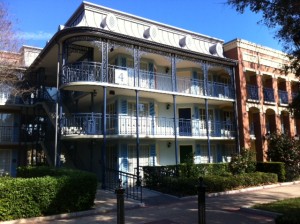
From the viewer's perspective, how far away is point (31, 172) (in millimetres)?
14789

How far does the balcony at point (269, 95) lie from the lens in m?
24.9

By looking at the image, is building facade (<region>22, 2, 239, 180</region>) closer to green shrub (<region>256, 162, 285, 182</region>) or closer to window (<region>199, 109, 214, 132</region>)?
window (<region>199, 109, 214, 132</region>)

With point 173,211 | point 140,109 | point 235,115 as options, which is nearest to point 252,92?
point 235,115

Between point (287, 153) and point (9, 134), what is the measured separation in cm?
2002

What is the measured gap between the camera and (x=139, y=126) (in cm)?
1886

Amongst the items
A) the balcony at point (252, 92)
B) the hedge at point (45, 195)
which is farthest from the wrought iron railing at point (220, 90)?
the hedge at point (45, 195)

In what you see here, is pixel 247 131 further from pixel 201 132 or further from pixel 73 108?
pixel 73 108

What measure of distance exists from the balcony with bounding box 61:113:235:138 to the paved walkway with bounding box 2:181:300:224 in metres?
3.78

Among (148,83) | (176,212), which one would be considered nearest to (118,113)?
(148,83)

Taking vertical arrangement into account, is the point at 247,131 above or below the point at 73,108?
below

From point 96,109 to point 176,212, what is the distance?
1218cm

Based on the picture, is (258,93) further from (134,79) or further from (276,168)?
→ (134,79)

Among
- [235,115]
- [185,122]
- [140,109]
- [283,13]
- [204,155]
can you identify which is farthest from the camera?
[204,155]

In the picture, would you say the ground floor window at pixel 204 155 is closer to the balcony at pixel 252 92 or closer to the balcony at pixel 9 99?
the balcony at pixel 252 92
